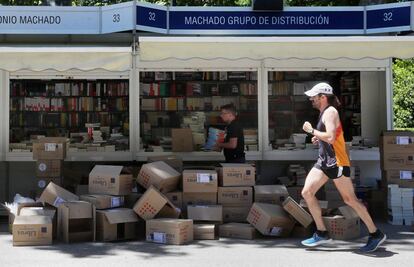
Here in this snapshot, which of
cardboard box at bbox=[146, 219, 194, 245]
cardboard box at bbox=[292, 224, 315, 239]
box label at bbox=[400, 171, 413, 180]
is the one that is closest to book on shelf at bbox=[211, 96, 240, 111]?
box label at bbox=[400, 171, 413, 180]

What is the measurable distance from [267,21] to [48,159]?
13.9 ft

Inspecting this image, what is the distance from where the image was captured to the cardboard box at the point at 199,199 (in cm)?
771

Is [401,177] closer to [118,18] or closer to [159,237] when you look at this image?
[159,237]

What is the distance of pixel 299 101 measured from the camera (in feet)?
33.5

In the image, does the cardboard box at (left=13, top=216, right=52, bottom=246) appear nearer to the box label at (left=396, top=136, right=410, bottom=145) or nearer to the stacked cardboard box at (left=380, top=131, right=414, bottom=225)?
the stacked cardboard box at (left=380, top=131, right=414, bottom=225)

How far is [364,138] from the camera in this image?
396 inches

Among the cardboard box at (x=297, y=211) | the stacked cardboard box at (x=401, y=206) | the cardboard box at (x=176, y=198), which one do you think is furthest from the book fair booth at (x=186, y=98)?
the cardboard box at (x=297, y=211)

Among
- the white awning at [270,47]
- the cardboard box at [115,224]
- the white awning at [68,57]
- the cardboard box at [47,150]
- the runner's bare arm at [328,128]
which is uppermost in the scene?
the white awning at [270,47]

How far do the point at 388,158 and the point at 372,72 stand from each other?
2.03 metres

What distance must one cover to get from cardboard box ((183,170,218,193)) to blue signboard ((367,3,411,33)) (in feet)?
13.2

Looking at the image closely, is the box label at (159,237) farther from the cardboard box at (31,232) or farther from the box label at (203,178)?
the cardboard box at (31,232)

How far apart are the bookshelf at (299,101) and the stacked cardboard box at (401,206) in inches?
71.9

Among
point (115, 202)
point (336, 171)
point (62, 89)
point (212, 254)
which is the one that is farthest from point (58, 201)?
point (336, 171)

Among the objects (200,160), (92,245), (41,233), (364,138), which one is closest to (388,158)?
(364,138)
